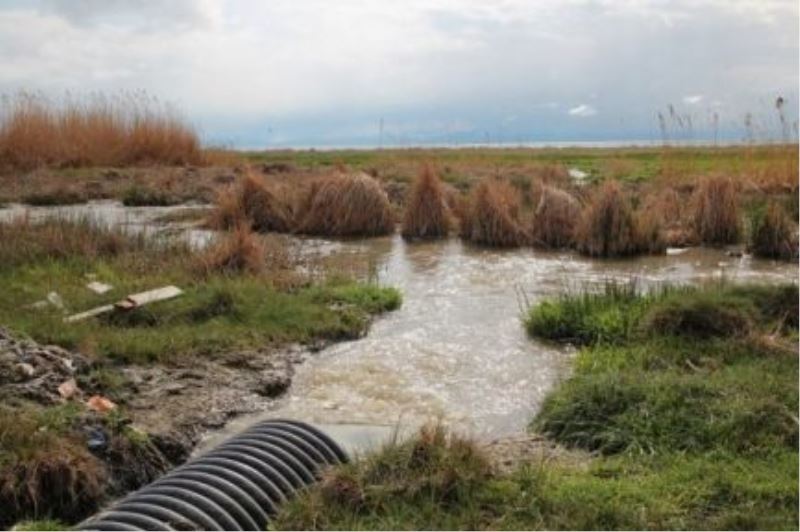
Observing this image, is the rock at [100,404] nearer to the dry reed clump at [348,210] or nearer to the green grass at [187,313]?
the green grass at [187,313]

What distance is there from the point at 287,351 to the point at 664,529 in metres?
4.49

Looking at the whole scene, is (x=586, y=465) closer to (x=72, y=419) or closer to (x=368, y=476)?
(x=368, y=476)

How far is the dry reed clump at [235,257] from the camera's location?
430 inches

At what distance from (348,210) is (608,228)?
452 cm

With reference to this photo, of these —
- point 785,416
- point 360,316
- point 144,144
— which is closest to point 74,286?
point 360,316

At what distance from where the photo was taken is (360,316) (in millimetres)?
9250

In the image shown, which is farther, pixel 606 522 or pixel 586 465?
pixel 586 465

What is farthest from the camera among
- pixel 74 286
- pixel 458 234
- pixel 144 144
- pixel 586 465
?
pixel 144 144

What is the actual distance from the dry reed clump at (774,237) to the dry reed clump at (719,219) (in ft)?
3.60

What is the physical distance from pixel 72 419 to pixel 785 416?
412cm

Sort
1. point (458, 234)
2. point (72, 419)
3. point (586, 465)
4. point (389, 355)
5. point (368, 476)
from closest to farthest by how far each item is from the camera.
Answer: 1. point (368, 476)
2. point (586, 465)
3. point (72, 419)
4. point (389, 355)
5. point (458, 234)

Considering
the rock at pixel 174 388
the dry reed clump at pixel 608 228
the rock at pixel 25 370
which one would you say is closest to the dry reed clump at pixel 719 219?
the dry reed clump at pixel 608 228

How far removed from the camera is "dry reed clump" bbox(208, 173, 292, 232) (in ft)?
53.6

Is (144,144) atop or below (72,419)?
atop
